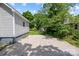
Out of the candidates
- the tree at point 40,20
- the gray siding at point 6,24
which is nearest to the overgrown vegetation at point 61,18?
the tree at point 40,20

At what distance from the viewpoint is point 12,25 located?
8.03 meters

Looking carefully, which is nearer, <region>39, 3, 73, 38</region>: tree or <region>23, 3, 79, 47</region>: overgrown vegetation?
<region>23, 3, 79, 47</region>: overgrown vegetation

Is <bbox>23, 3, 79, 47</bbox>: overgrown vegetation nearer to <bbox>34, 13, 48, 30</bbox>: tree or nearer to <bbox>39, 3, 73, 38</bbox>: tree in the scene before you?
<bbox>39, 3, 73, 38</bbox>: tree

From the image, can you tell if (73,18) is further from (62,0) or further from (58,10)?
(62,0)

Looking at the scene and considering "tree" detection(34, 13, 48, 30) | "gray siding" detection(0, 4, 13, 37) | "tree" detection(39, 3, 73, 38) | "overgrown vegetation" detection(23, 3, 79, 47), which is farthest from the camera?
Answer: "tree" detection(34, 13, 48, 30)

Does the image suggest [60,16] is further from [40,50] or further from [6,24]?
[40,50]

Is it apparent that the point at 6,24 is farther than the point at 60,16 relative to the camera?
No

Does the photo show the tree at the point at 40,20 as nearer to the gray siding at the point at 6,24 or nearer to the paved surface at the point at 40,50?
the gray siding at the point at 6,24

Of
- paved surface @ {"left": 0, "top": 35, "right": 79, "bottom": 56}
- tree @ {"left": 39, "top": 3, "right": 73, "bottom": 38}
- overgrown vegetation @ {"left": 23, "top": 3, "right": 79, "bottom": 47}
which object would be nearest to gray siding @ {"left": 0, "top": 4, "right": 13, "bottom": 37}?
paved surface @ {"left": 0, "top": 35, "right": 79, "bottom": 56}

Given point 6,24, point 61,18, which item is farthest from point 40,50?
point 61,18

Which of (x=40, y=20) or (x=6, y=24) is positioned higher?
(x=40, y=20)

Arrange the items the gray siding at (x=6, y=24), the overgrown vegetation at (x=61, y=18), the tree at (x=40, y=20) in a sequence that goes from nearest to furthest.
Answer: the gray siding at (x=6, y=24)
the overgrown vegetation at (x=61, y=18)
the tree at (x=40, y=20)

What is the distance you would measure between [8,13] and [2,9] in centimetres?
39

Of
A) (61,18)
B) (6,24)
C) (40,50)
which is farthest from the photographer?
(61,18)
